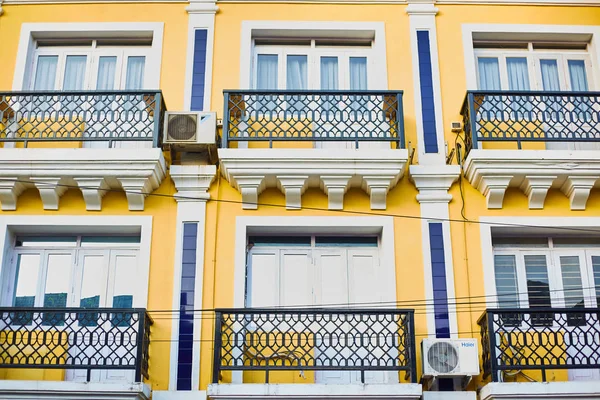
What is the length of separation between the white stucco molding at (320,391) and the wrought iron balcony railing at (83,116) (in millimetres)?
3676

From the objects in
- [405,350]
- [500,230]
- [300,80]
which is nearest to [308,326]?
[405,350]

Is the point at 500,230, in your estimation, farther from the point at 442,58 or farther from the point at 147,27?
the point at 147,27

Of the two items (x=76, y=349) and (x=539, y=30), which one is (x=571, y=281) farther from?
(x=76, y=349)

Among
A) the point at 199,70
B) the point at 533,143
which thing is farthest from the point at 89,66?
the point at 533,143

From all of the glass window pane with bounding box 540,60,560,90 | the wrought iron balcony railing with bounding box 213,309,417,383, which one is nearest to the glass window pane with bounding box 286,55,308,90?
the glass window pane with bounding box 540,60,560,90

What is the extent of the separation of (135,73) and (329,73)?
117 inches

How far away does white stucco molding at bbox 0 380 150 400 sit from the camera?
37.8 ft

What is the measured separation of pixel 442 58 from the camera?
14.5m

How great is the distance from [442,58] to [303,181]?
10.1 ft

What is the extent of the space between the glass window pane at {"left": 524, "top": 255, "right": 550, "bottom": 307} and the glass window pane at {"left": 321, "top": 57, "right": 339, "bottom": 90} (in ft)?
12.8

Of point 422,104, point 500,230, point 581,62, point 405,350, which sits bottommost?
point 405,350

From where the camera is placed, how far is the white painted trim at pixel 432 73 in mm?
13781

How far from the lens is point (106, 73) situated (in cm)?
1484

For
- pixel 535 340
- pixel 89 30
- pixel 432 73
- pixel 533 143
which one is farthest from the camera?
pixel 89 30
